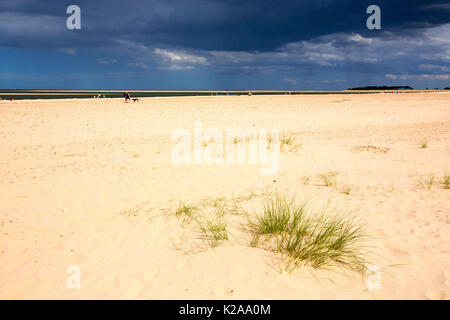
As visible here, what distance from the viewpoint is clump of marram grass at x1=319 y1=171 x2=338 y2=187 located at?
6327 mm

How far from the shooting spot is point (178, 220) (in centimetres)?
477

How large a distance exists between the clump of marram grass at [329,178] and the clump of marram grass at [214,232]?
303 cm

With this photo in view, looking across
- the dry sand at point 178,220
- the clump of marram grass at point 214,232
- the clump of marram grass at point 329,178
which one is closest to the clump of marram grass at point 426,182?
the dry sand at point 178,220

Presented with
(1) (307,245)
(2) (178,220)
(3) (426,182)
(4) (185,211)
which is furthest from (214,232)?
(3) (426,182)

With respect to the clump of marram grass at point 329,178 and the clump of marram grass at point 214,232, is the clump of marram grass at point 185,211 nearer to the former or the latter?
the clump of marram grass at point 214,232

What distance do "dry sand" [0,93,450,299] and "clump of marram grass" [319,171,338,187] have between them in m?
0.12

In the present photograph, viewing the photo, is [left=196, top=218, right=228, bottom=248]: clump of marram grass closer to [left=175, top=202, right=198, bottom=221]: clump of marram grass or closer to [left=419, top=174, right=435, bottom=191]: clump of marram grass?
[left=175, top=202, right=198, bottom=221]: clump of marram grass

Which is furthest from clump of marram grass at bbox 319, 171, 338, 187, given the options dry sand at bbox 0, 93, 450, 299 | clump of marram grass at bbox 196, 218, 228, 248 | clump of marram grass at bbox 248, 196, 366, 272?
clump of marram grass at bbox 196, 218, 228, 248

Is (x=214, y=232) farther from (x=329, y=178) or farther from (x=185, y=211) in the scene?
(x=329, y=178)

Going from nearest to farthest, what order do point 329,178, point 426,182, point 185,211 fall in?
point 185,211
point 426,182
point 329,178

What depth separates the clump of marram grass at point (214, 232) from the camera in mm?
4020

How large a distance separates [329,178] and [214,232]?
3726mm

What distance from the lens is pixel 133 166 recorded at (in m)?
8.04

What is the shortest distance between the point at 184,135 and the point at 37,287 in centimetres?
975
